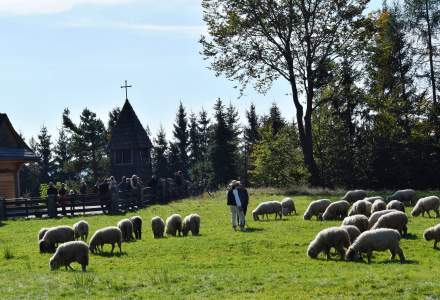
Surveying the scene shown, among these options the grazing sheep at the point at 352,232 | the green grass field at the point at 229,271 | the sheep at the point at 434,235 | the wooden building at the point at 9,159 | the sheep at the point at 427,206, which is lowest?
the green grass field at the point at 229,271

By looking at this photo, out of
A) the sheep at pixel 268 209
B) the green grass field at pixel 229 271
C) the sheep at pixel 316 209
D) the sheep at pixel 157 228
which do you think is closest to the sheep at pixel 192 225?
the green grass field at pixel 229 271

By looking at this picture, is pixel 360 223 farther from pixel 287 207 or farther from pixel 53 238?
pixel 287 207

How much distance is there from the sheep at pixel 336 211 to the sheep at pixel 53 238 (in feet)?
31.8

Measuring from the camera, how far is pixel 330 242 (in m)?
18.4

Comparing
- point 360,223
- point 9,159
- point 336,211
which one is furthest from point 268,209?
point 9,159

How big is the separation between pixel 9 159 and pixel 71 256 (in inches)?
1140

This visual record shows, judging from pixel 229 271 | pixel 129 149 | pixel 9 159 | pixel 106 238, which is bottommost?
pixel 229 271

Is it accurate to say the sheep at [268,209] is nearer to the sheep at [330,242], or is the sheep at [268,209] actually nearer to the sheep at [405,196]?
the sheep at [405,196]

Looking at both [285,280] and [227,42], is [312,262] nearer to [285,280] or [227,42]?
[285,280]

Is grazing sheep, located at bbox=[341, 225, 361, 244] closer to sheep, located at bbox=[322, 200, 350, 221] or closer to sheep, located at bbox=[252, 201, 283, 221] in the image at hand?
sheep, located at bbox=[322, 200, 350, 221]

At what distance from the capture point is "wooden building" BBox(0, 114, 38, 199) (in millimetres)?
45656

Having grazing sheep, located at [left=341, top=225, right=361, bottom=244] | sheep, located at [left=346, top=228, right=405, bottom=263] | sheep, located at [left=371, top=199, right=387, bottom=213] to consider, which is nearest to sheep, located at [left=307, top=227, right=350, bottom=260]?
grazing sheep, located at [left=341, top=225, right=361, bottom=244]

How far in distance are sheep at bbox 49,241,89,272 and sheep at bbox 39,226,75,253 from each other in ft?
12.4

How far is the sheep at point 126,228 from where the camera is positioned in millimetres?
23828
